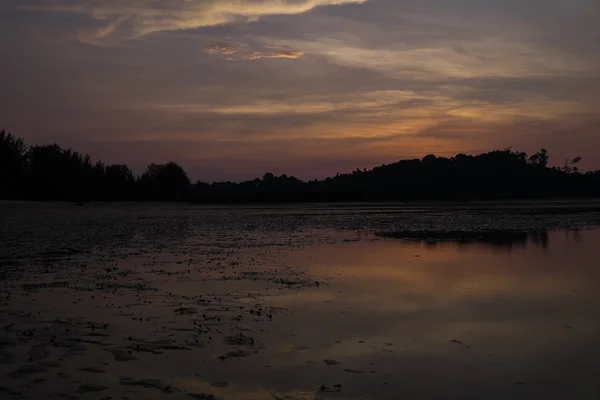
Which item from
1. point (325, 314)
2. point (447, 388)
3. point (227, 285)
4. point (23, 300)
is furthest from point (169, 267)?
point (447, 388)

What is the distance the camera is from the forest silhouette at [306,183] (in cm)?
8812

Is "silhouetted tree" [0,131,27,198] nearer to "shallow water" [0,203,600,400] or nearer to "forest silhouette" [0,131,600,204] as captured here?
"forest silhouette" [0,131,600,204]

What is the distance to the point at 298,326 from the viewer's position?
10.4 meters

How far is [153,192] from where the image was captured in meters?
111

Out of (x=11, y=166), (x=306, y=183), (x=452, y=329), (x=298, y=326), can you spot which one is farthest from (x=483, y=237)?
(x=306, y=183)

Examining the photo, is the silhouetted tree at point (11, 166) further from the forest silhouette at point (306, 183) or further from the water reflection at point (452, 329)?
the water reflection at point (452, 329)

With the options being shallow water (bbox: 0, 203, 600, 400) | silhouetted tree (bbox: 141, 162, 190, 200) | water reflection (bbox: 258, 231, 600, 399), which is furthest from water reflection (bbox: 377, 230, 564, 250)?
silhouetted tree (bbox: 141, 162, 190, 200)

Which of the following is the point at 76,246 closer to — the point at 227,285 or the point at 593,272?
the point at 227,285

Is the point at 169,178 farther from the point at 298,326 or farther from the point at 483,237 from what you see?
the point at 298,326

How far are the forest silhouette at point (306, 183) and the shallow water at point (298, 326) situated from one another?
70.2m

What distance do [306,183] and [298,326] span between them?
178298 mm

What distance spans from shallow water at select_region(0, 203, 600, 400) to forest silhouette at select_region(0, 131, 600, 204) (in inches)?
2763

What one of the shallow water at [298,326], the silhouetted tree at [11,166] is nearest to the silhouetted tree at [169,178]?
the silhouetted tree at [11,166]

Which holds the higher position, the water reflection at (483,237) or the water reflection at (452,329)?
the water reflection at (483,237)
